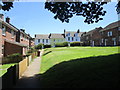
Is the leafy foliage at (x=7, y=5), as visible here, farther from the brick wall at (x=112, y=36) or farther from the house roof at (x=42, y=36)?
the house roof at (x=42, y=36)

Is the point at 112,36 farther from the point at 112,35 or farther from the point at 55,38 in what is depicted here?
the point at 55,38

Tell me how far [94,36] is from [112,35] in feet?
45.6

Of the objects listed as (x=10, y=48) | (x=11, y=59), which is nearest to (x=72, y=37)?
(x=10, y=48)

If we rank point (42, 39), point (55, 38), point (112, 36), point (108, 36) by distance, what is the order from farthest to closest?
point (42, 39) → point (55, 38) → point (108, 36) → point (112, 36)

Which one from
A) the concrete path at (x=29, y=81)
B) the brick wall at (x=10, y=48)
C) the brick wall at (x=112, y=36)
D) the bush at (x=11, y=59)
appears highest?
the brick wall at (x=112, y=36)

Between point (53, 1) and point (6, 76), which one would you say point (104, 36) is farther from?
point (6, 76)

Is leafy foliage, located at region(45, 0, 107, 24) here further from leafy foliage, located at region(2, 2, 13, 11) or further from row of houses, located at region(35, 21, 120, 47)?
row of houses, located at region(35, 21, 120, 47)

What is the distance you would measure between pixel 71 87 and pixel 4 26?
66.7 feet

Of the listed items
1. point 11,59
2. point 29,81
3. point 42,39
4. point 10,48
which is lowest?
point 29,81

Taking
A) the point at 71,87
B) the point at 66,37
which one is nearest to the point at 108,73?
the point at 71,87

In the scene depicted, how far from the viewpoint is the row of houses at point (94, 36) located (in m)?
41.4

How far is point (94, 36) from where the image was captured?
56094mm

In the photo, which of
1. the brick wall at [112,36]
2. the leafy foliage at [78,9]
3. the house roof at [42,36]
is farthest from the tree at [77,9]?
the house roof at [42,36]

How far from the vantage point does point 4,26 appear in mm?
23156
